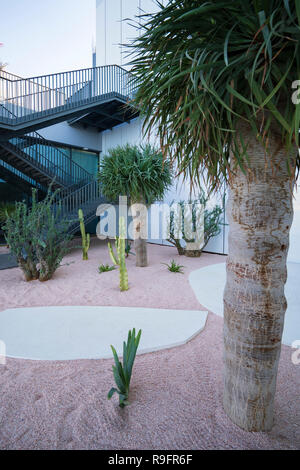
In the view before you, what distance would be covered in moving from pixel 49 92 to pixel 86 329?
800 cm

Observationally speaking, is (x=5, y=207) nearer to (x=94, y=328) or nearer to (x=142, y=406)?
(x=94, y=328)

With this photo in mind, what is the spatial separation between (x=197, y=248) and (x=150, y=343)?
566cm

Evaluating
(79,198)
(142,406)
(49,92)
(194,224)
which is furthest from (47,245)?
(49,92)

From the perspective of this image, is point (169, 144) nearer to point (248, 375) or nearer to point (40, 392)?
point (248, 375)

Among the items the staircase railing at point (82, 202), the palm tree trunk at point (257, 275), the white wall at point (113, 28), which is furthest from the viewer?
the white wall at point (113, 28)

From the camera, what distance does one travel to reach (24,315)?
356 centimetres

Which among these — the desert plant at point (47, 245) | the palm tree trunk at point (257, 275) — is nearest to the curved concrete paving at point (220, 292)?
the palm tree trunk at point (257, 275)

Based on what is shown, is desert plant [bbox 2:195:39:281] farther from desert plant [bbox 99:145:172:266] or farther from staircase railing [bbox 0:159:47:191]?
staircase railing [bbox 0:159:47:191]

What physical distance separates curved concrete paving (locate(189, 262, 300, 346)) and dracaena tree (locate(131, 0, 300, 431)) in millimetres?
1694

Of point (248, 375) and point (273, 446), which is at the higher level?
point (248, 375)

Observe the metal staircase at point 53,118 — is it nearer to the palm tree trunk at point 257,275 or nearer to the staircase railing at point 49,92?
the staircase railing at point 49,92

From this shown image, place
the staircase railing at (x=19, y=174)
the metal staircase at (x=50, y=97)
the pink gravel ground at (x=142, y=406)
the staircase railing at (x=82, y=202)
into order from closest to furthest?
1. the pink gravel ground at (x=142, y=406)
2. the metal staircase at (x=50, y=97)
3. the staircase railing at (x=82, y=202)
4. the staircase railing at (x=19, y=174)

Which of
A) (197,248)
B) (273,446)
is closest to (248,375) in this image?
(273,446)

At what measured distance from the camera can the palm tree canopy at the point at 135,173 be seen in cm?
564
